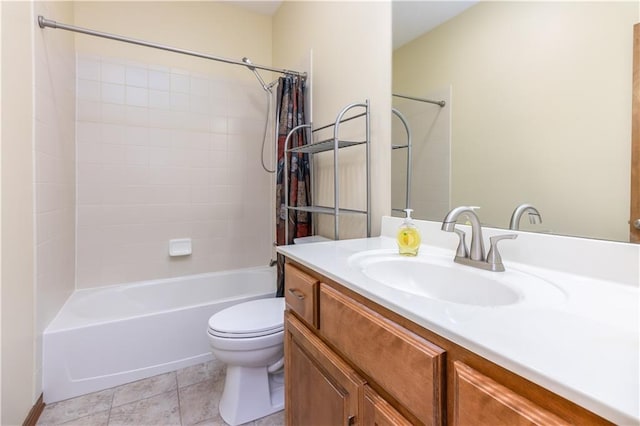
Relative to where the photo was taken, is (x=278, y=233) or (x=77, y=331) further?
(x=278, y=233)

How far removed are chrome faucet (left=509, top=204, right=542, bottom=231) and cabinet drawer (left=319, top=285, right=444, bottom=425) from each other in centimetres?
54

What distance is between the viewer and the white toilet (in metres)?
1.36

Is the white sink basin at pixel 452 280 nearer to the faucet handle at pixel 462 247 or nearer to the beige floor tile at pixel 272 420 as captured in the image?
the faucet handle at pixel 462 247

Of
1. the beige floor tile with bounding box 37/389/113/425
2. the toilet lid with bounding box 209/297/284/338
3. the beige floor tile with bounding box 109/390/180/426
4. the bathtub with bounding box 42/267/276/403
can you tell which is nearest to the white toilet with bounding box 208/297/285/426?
the toilet lid with bounding box 209/297/284/338

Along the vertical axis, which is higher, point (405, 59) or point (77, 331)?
point (405, 59)

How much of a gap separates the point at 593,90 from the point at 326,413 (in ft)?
3.43

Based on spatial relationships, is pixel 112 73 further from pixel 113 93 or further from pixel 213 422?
pixel 213 422

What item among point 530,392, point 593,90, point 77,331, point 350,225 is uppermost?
point 593,90

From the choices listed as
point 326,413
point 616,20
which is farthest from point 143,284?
point 616,20

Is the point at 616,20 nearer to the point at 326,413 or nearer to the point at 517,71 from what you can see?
the point at 517,71

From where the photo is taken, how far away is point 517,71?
34.3 inches

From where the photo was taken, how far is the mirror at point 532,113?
70 centimetres

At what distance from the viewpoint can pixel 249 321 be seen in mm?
1451

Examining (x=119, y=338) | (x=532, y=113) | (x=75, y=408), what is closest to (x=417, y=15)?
(x=532, y=113)
